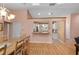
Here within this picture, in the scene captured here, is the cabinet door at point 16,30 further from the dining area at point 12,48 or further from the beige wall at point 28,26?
the dining area at point 12,48

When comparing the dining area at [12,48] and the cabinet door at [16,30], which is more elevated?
the cabinet door at [16,30]

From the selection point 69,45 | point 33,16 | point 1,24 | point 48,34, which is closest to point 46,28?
point 48,34

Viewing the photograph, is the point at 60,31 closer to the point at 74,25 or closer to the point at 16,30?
the point at 74,25

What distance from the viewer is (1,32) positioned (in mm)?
6387

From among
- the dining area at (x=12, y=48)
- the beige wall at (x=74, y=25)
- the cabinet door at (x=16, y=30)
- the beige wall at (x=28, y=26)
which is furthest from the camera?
the beige wall at (x=28, y=26)

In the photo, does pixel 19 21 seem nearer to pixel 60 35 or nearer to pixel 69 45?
pixel 60 35

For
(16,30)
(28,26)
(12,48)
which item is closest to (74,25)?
(28,26)

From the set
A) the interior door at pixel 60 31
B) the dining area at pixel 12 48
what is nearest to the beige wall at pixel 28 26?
the interior door at pixel 60 31

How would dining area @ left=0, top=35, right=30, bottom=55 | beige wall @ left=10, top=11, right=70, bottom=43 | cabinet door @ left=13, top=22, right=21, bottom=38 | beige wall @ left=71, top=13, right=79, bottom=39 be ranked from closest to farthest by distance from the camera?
dining area @ left=0, top=35, right=30, bottom=55, cabinet door @ left=13, top=22, right=21, bottom=38, beige wall @ left=71, top=13, right=79, bottom=39, beige wall @ left=10, top=11, right=70, bottom=43

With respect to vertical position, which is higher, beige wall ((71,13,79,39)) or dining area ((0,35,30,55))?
beige wall ((71,13,79,39))

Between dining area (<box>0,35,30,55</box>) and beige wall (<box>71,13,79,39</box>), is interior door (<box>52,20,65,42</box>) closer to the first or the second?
beige wall (<box>71,13,79,39</box>)

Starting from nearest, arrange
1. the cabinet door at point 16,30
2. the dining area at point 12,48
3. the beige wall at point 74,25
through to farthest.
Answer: the dining area at point 12,48
the cabinet door at point 16,30
the beige wall at point 74,25

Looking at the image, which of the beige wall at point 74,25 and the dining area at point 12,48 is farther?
the beige wall at point 74,25

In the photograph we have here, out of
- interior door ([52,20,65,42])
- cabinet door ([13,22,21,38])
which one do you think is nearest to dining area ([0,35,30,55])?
cabinet door ([13,22,21,38])
